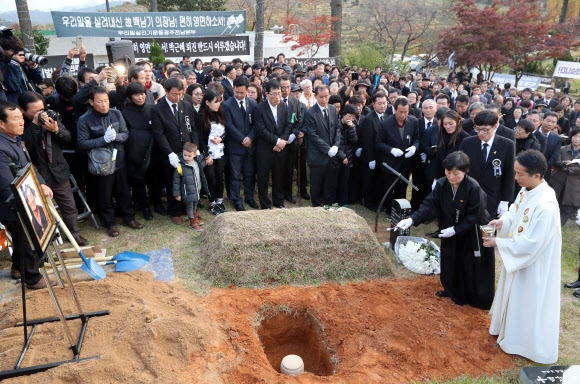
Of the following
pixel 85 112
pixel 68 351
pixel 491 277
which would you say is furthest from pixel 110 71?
pixel 491 277

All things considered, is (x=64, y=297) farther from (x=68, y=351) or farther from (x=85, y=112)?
(x=85, y=112)

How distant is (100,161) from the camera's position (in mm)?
5746

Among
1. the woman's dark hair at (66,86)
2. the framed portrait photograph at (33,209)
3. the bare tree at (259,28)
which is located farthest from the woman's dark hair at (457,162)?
the bare tree at (259,28)

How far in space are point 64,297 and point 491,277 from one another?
464cm

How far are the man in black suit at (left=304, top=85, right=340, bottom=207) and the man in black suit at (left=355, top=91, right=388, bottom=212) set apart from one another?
0.51 metres

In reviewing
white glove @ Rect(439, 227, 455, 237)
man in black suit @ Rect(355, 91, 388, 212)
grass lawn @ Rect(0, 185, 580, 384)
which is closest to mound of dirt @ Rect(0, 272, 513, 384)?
grass lawn @ Rect(0, 185, 580, 384)

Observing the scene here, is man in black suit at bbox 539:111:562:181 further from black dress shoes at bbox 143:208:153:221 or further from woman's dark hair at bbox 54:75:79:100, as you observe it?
woman's dark hair at bbox 54:75:79:100

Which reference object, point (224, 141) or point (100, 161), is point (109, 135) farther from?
point (224, 141)

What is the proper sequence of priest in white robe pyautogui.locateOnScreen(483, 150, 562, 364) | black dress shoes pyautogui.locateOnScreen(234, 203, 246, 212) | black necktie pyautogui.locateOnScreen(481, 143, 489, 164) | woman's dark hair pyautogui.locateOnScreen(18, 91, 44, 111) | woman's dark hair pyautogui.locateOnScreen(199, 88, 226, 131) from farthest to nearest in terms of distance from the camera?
1. black dress shoes pyautogui.locateOnScreen(234, 203, 246, 212)
2. woman's dark hair pyautogui.locateOnScreen(199, 88, 226, 131)
3. black necktie pyautogui.locateOnScreen(481, 143, 489, 164)
4. woman's dark hair pyautogui.locateOnScreen(18, 91, 44, 111)
5. priest in white robe pyautogui.locateOnScreen(483, 150, 562, 364)

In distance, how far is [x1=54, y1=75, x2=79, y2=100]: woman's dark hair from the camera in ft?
19.4

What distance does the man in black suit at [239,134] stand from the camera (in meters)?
6.73

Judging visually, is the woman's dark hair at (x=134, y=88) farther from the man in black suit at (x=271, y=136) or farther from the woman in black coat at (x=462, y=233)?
the woman in black coat at (x=462, y=233)

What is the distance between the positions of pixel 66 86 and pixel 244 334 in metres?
4.34

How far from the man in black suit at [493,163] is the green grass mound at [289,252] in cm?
168
